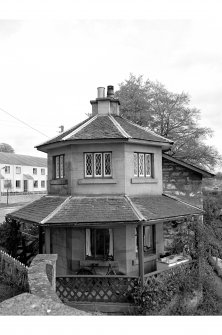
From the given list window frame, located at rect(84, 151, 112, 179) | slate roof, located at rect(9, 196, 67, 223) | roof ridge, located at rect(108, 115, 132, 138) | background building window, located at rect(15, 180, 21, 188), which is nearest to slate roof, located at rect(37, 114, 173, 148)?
roof ridge, located at rect(108, 115, 132, 138)

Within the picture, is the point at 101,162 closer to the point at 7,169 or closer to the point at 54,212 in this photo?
the point at 54,212

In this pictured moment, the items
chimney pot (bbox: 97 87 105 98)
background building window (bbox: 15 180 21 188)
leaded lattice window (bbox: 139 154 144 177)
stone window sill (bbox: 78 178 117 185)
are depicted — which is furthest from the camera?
background building window (bbox: 15 180 21 188)

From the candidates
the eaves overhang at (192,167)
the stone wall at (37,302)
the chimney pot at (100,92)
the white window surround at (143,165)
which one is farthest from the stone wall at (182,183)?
the stone wall at (37,302)

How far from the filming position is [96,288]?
10195 mm

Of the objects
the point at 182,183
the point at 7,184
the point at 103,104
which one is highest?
the point at 103,104

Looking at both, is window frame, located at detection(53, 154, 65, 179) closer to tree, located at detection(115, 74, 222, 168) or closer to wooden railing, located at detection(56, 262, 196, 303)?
wooden railing, located at detection(56, 262, 196, 303)

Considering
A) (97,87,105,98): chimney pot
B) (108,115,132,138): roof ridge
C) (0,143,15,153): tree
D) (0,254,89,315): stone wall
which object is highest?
(0,143,15,153): tree

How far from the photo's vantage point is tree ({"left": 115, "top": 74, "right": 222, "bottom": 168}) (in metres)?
25.8

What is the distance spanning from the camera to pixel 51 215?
10.8 meters

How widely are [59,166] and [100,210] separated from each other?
11.8 ft

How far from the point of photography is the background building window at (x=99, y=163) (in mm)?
12203

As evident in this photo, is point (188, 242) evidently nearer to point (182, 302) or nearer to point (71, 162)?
point (182, 302)

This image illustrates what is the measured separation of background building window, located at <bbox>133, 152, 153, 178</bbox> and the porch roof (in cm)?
107

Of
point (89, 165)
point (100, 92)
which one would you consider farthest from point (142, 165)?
point (100, 92)
